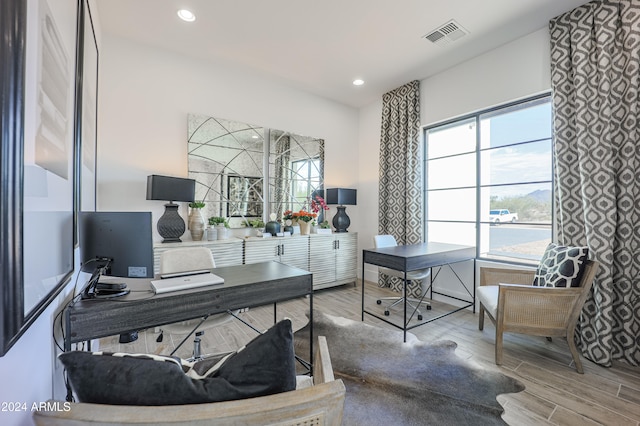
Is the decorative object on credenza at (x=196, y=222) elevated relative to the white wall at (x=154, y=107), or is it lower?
lower

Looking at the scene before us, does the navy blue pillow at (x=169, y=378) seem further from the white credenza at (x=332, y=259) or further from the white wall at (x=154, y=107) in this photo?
the white credenza at (x=332, y=259)

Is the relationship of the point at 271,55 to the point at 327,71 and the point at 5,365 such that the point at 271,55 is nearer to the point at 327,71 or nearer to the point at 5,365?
the point at 327,71

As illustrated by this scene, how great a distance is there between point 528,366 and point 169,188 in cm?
371

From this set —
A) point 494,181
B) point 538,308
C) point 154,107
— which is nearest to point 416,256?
point 538,308

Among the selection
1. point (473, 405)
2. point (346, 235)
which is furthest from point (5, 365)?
point (346, 235)

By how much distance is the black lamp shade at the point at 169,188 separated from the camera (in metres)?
2.88

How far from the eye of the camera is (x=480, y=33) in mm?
2955

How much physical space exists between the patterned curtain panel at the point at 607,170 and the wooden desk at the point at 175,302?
2506mm

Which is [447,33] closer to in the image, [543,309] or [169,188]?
[543,309]

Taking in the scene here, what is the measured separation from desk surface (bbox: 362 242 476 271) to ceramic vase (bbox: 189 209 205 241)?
6.50 feet

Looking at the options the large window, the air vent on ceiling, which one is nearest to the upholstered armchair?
the large window

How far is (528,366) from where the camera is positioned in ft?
7.31

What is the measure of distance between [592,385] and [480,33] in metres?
3.32

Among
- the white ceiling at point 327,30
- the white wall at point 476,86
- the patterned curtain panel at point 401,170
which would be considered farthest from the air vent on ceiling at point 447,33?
the patterned curtain panel at point 401,170
